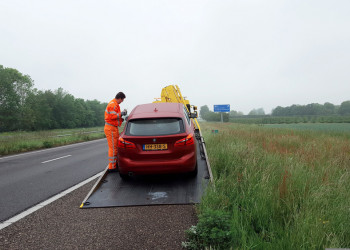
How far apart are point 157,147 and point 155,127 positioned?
44cm

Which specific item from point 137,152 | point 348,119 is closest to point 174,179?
point 137,152

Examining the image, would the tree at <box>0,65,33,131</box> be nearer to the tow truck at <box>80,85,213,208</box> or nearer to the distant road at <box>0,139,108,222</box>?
the distant road at <box>0,139,108,222</box>

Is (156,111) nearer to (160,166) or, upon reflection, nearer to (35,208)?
(160,166)

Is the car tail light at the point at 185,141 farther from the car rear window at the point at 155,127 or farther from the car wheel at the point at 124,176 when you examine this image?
the car wheel at the point at 124,176

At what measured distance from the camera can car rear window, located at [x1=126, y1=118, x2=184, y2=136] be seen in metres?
4.44

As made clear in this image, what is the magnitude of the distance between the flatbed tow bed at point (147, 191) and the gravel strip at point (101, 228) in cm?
18

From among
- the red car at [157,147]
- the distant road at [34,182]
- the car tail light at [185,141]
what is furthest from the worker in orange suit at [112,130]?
the car tail light at [185,141]

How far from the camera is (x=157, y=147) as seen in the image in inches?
171

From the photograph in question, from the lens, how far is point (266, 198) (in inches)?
124

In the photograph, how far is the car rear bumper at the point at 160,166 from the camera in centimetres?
431

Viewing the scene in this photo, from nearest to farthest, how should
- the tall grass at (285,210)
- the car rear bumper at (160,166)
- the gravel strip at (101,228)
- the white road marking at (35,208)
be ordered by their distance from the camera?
the tall grass at (285,210)
the gravel strip at (101,228)
the white road marking at (35,208)
the car rear bumper at (160,166)

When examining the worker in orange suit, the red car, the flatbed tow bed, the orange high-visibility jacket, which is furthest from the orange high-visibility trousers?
the red car

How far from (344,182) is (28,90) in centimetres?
5817

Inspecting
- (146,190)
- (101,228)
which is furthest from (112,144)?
(101,228)
